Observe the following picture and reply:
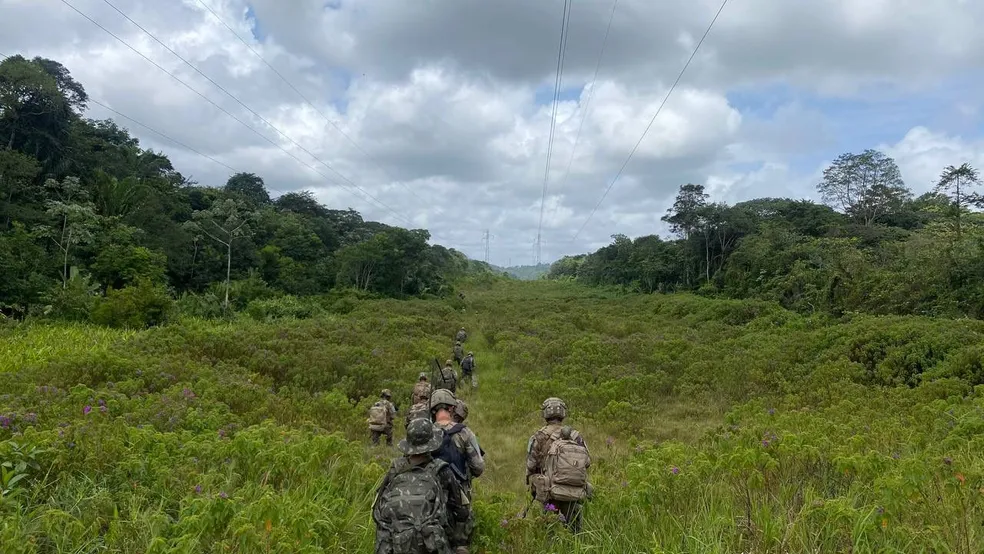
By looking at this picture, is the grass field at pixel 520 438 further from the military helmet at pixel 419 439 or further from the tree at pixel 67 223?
the tree at pixel 67 223

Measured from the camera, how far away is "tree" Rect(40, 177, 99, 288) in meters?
24.0

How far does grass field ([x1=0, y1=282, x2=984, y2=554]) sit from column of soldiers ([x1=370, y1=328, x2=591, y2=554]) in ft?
0.99

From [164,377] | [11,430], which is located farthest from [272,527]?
[164,377]

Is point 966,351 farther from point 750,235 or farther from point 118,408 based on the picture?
point 750,235

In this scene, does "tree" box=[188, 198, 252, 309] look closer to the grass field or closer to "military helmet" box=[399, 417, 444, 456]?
the grass field

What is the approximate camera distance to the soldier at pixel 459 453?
168 inches

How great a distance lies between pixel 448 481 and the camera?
13.1 feet

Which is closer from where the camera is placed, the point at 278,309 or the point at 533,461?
the point at 533,461

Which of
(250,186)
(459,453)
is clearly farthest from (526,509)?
(250,186)

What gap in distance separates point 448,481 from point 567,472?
1366 millimetres

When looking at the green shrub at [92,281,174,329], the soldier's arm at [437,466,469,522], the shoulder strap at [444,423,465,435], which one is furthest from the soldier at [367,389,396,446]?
the green shrub at [92,281,174,329]

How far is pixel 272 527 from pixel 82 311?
1903cm

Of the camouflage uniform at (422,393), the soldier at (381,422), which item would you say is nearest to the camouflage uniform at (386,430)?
the soldier at (381,422)

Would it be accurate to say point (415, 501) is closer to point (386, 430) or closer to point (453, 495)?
point (453, 495)
